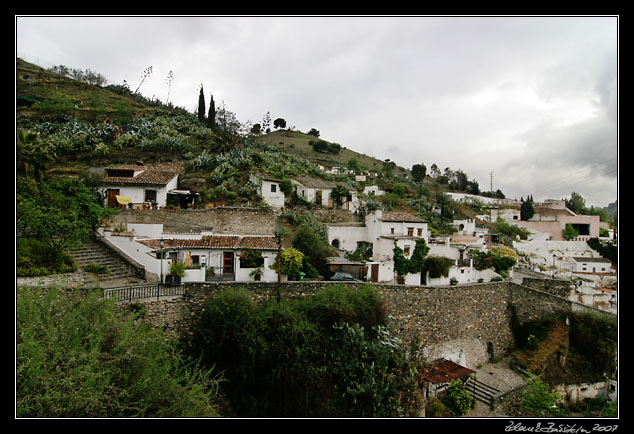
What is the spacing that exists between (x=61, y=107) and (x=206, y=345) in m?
24.8

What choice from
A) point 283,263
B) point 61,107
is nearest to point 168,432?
point 283,263

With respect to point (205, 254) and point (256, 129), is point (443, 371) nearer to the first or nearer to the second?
point (205, 254)

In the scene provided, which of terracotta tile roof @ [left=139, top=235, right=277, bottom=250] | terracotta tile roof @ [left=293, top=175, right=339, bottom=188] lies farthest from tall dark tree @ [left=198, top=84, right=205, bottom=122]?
terracotta tile roof @ [left=139, top=235, right=277, bottom=250]

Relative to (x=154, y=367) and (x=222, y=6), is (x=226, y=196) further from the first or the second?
Result: (x=222, y=6)

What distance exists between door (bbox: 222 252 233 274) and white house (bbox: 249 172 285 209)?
7790 mm

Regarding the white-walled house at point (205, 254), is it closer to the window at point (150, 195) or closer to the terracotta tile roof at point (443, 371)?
the window at point (150, 195)

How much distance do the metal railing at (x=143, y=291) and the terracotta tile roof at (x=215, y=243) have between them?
205 centimetres

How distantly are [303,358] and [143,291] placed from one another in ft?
14.1

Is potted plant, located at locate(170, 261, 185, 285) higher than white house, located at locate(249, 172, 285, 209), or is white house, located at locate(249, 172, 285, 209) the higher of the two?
white house, located at locate(249, 172, 285, 209)

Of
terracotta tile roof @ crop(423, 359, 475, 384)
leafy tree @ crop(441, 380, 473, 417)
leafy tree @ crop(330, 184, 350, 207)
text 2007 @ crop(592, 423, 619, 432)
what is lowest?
leafy tree @ crop(441, 380, 473, 417)

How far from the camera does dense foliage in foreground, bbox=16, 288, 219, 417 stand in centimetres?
403

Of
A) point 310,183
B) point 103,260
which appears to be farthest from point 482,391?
point 310,183

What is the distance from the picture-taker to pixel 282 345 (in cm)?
742

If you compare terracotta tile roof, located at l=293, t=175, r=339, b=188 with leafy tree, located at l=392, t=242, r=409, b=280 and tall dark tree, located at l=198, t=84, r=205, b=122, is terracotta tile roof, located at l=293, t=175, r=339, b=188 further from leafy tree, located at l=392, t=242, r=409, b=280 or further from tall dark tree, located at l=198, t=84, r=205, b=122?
tall dark tree, located at l=198, t=84, r=205, b=122
